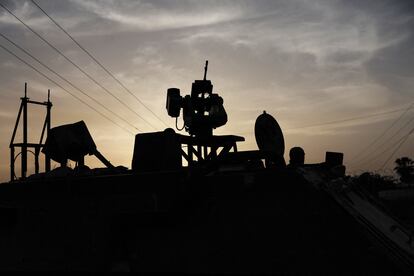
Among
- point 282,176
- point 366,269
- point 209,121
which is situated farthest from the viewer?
point 209,121

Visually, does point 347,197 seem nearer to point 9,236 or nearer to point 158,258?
point 158,258

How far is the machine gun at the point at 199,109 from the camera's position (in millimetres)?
9180

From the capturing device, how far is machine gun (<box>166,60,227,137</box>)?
9.18 metres

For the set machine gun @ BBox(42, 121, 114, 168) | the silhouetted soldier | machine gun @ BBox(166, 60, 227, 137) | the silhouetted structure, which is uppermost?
machine gun @ BBox(166, 60, 227, 137)

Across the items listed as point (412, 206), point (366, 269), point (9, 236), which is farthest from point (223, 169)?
point (412, 206)

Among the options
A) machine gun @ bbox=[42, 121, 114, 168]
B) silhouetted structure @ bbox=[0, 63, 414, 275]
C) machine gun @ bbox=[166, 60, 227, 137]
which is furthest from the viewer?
machine gun @ bbox=[166, 60, 227, 137]

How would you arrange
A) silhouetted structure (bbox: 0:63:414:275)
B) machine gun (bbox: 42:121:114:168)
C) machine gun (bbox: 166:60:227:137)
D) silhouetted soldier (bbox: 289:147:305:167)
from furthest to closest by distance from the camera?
machine gun (bbox: 166:60:227:137) → machine gun (bbox: 42:121:114:168) → silhouetted soldier (bbox: 289:147:305:167) → silhouetted structure (bbox: 0:63:414:275)

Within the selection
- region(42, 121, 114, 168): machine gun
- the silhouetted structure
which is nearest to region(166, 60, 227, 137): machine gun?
region(42, 121, 114, 168): machine gun

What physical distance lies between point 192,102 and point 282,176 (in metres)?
4.66

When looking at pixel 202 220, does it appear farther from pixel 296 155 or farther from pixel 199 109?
pixel 199 109

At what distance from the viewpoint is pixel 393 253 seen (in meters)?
4.80

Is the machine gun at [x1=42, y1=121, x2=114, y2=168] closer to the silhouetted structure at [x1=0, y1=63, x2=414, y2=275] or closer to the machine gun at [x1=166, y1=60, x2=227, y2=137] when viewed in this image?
the silhouetted structure at [x1=0, y1=63, x2=414, y2=275]

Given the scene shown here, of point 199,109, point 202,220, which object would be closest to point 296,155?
point 202,220

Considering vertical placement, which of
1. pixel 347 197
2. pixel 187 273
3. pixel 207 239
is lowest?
pixel 187 273
